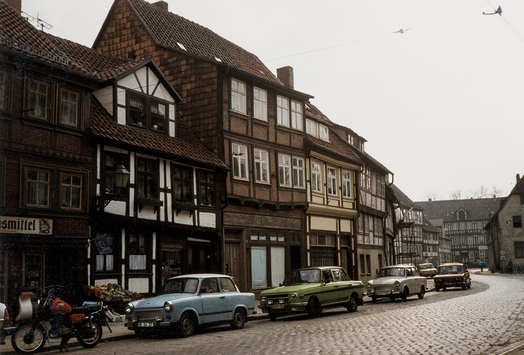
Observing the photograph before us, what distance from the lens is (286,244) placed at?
31.1 metres

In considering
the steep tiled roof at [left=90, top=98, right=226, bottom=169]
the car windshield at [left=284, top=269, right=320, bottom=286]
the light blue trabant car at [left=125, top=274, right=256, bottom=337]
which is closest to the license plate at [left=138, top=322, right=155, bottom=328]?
the light blue trabant car at [left=125, top=274, right=256, bottom=337]

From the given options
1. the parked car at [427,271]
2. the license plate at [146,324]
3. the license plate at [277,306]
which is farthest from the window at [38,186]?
the parked car at [427,271]

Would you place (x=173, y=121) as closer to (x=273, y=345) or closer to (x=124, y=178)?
(x=124, y=178)

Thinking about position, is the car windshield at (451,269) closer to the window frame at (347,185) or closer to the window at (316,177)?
the window frame at (347,185)

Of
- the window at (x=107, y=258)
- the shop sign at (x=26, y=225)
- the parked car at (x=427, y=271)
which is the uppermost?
the shop sign at (x=26, y=225)

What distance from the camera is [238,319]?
56.7 feet

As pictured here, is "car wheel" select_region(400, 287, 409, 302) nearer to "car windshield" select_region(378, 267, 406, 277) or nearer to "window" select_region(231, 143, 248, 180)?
"car windshield" select_region(378, 267, 406, 277)

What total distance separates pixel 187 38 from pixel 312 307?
16862 mm

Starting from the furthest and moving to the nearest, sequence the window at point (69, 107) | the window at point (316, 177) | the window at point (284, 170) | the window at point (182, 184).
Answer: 1. the window at point (316, 177)
2. the window at point (284, 170)
3. the window at point (182, 184)
4. the window at point (69, 107)

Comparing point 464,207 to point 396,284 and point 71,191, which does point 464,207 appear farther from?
point 71,191

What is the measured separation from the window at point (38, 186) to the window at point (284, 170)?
14131 mm

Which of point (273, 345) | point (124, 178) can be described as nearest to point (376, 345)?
point (273, 345)

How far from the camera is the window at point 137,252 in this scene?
70.6ft

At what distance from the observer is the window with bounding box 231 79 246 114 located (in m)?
28.2
